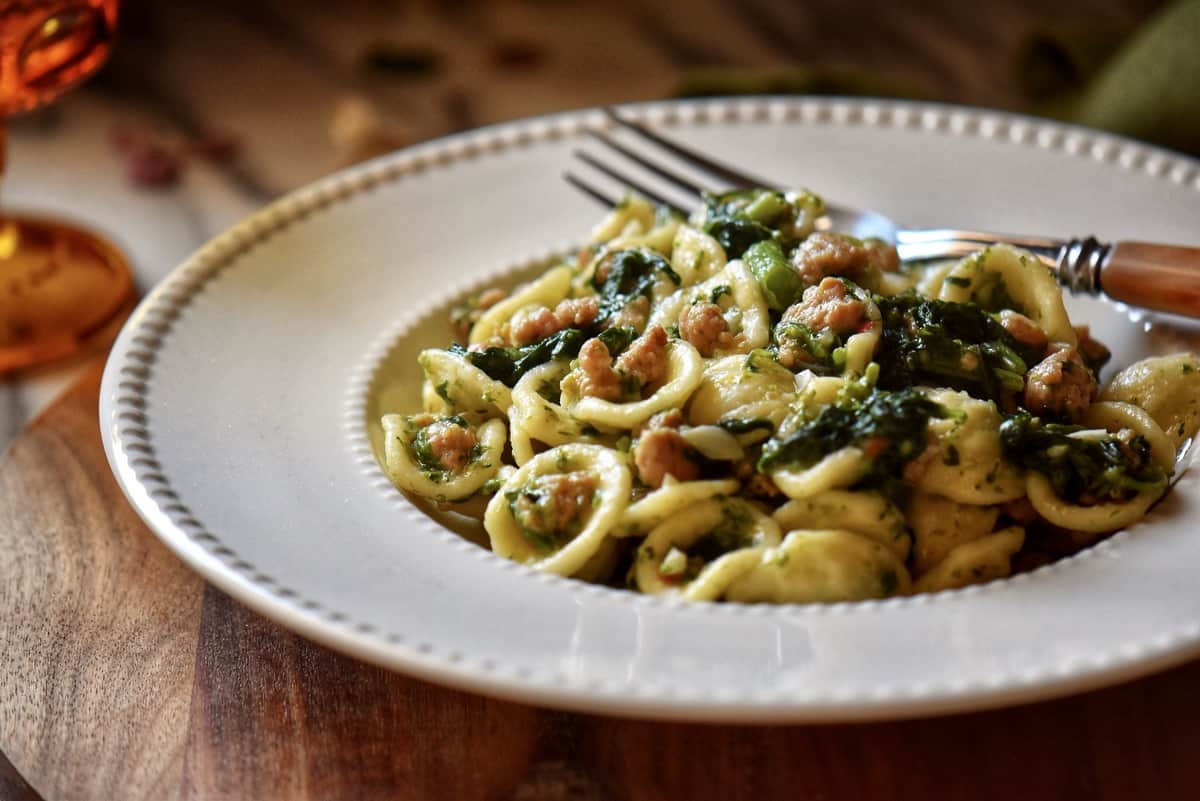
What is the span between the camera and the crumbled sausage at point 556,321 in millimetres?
3305

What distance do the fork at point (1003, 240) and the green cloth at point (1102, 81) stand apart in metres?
1.14

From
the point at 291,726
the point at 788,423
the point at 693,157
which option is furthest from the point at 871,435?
the point at 693,157

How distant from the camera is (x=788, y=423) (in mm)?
2844

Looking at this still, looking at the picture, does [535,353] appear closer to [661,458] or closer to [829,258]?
[661,458]

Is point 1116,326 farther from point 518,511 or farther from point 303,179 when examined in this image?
point 303,179

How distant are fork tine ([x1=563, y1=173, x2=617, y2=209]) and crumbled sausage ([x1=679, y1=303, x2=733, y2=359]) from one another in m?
1.06

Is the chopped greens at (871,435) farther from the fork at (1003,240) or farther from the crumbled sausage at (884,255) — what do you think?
the fork at (1003,240)

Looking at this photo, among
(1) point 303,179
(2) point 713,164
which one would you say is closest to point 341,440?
(2) point 713,164

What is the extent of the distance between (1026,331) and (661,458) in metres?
0.96

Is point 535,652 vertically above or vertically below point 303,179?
above

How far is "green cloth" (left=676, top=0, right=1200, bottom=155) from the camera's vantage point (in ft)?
16.4

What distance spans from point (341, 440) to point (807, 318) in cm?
113

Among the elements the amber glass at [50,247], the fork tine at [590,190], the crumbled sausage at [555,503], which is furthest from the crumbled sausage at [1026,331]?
the amber glass at [50,247]

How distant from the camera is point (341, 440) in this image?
320 centimetres
